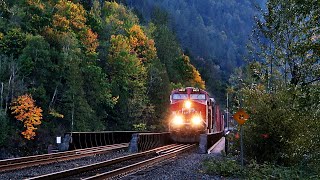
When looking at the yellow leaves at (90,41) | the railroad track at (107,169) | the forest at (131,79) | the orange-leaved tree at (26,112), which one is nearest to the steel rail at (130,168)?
the railroad track at (107,169)

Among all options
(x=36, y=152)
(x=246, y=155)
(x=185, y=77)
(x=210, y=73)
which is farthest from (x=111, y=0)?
(x=246, y=155)

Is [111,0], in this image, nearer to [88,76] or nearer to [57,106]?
[88,76]

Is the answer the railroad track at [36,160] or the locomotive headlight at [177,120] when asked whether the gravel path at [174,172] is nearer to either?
the railroad track at [36,160]

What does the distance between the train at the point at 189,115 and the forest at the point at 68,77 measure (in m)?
18.2

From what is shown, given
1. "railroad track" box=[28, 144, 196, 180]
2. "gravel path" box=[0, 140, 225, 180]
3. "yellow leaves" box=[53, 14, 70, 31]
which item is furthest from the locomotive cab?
"yellow leaves" box=[53, 14, 70, 31]

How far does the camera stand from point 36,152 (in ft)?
133

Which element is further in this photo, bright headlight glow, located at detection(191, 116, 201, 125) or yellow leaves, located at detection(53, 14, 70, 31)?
yellow leaves, located at detection(53, 14, 70, 31)

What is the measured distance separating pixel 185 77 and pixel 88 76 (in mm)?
37808

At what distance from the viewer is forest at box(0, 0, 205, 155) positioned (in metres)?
43.2

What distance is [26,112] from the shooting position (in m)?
42.1

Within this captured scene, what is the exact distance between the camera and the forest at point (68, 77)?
43.2 m

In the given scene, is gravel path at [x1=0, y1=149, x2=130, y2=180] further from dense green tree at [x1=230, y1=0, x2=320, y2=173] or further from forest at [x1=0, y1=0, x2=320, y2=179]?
dense green tree at [x1=230, y1=0, x2=320, y2=173]

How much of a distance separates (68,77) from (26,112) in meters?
7.63

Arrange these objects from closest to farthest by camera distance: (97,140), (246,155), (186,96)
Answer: (246,155)
(97,140)
(186,96)
